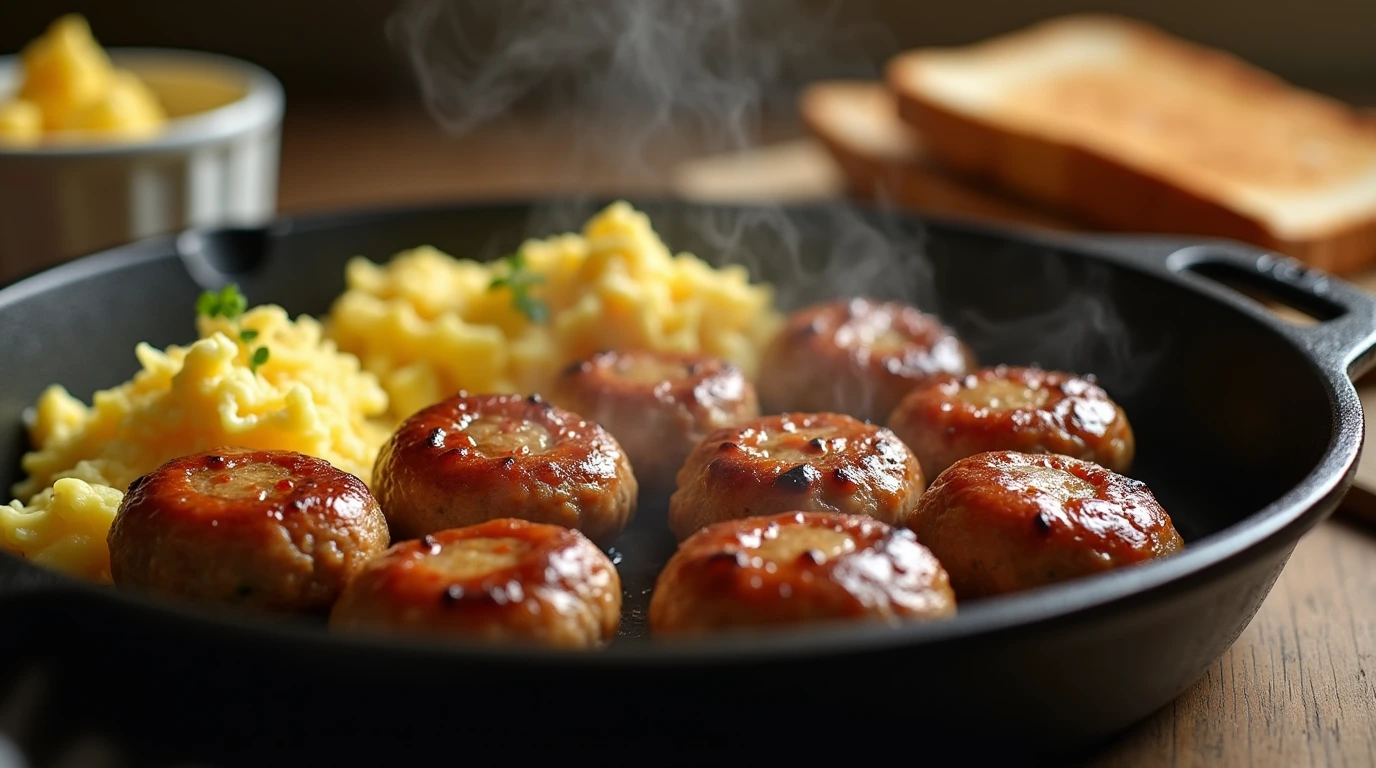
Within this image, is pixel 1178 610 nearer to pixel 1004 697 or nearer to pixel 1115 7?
pixel 1004 697

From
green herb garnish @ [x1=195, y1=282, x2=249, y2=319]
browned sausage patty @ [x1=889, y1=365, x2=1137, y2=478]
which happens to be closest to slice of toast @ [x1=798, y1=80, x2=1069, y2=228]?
browned sausage patty @ [x1=889, y1=365, x2=1137, y2=478]

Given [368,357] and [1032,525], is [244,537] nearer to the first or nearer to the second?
[368,357]

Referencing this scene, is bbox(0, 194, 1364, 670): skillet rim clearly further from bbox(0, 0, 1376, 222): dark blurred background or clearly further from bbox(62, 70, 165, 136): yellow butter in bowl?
bbox(0, 0, 1376, 222): dark blurred background

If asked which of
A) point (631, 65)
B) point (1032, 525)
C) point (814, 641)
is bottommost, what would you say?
point (631, 65)

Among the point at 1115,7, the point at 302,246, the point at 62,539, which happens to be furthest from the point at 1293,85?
the point at 62,539

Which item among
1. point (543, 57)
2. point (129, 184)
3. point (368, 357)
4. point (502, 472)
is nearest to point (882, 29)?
point (543, 57)

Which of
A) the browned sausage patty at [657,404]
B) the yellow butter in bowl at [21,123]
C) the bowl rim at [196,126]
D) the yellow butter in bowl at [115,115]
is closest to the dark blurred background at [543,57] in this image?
the bowl rim at [196,126]
